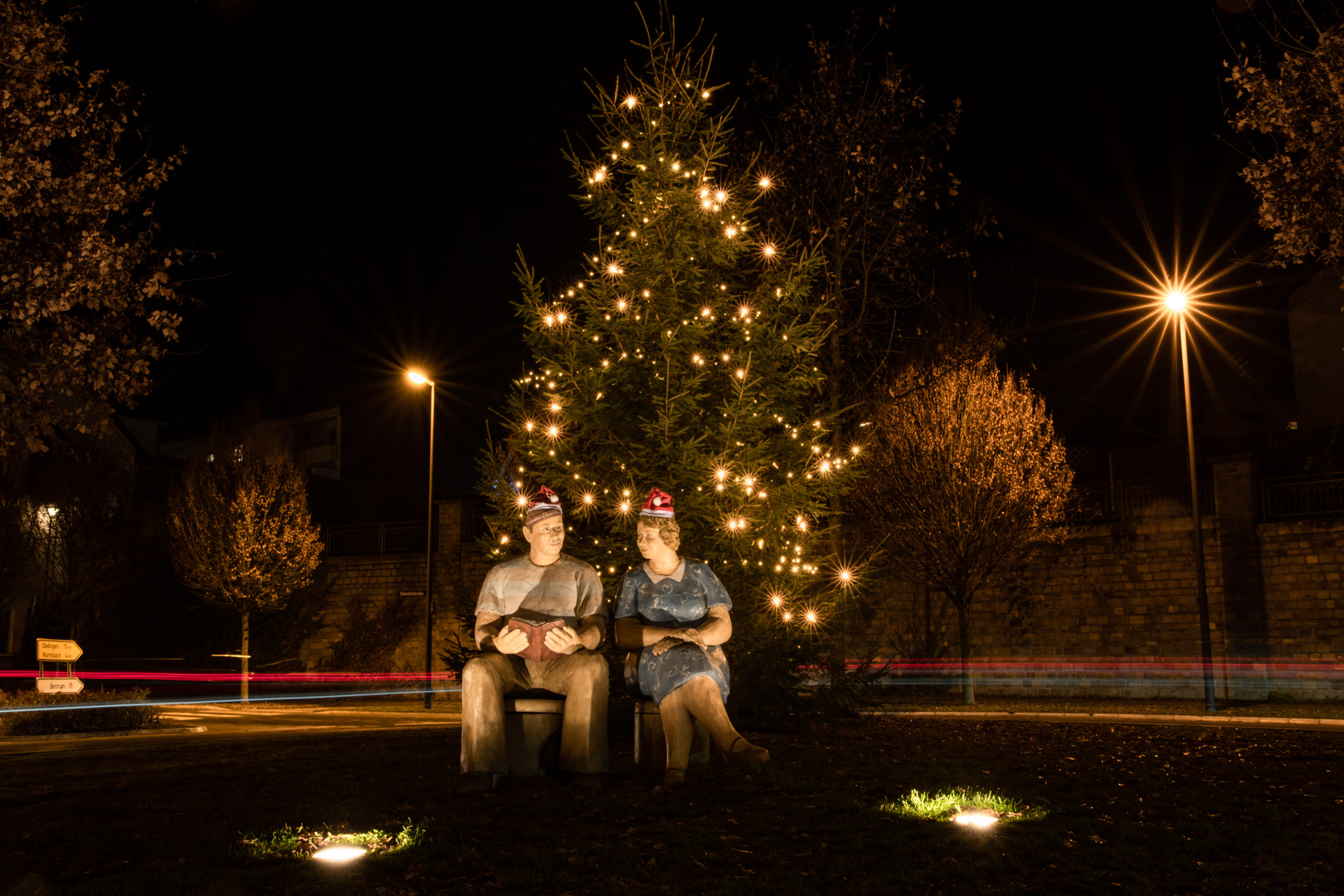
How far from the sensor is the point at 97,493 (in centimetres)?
3431

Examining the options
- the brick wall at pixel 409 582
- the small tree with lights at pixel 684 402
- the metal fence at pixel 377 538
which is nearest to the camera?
the small tree with lights at pixel 684 402

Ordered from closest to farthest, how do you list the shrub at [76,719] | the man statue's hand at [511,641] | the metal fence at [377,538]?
the man statue's hand at [511,641] → the shrub at [76,719] → the metal fence at [377,538]

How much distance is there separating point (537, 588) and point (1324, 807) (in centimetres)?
519

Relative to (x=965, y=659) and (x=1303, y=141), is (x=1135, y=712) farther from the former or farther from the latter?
(x=1303, y=141)

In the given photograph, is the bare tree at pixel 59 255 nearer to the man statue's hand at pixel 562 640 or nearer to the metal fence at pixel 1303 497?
the man statue's hand at pixel 562 640

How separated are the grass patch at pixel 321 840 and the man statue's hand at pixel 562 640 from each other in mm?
1449

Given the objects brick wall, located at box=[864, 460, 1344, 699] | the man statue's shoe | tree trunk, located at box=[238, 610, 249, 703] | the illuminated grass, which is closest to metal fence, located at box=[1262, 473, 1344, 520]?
brick wall, located at box=[864, 460, 1344, 699]

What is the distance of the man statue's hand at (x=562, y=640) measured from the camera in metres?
6.89

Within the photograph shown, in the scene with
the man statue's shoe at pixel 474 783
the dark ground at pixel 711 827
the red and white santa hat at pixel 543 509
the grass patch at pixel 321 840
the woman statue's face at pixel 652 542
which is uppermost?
the red and white santa hat at pixel 543 509

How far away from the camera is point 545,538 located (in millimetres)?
7293

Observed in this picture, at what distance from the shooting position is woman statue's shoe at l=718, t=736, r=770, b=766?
274 inches

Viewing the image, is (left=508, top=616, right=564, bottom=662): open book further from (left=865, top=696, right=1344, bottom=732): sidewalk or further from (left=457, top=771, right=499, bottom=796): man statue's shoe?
(left=865, top=696, right=1344, bottom=732): sidewalk

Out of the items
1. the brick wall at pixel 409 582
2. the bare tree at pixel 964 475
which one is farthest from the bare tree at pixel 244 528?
the bare tree at pixel 964 475

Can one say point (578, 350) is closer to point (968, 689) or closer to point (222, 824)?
point (222, 824)
